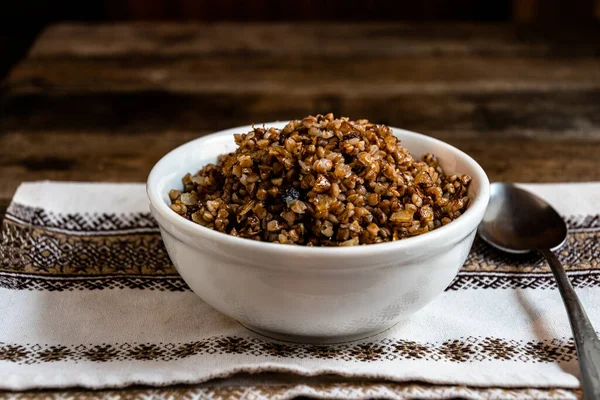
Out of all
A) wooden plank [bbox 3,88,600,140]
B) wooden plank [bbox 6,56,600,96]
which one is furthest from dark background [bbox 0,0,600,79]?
wooden plank [bbox 3,88,600,140]

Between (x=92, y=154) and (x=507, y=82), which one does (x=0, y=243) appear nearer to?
(x=92, y=154)

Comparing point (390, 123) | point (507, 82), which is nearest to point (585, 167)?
point (390, 123)

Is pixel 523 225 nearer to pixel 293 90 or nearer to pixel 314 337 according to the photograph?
pixel 314 337

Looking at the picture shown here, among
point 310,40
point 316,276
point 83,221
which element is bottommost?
point 310,40

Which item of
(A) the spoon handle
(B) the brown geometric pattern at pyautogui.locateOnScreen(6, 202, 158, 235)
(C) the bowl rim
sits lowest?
(B) the brown geometric pattern at pyautogui.locateOnScreen(6, 202, 158, 235)

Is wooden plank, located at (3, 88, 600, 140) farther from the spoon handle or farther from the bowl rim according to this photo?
the bowl rim

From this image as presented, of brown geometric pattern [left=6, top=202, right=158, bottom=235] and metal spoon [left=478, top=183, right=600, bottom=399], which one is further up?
metal spoon [left=478, top=183, right=600, bottom=399]

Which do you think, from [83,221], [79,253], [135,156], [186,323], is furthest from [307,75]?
[186,323]
